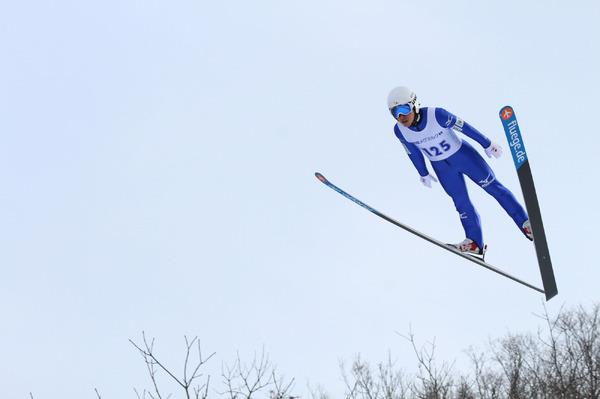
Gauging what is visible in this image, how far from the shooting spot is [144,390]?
15.4 feet

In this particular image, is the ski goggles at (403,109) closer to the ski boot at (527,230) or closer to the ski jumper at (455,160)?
the ski jumper at (455,160)


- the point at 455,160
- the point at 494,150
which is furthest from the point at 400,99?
the point at 494,150

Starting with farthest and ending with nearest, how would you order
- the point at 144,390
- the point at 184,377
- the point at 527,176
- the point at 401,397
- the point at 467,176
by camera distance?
1. the point at 401,397
2. the point at 467,176
3. the point at 527,176
4. the point at 184,377
5. the point at 144,390

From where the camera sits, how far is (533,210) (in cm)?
748

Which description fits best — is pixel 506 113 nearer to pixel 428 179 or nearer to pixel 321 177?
pixel 428 179

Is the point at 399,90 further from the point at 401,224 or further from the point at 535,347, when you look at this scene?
the point at 535,347

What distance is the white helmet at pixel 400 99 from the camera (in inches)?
304

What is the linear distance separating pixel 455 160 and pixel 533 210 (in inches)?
44.7

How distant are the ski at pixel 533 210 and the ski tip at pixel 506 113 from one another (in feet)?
0.68

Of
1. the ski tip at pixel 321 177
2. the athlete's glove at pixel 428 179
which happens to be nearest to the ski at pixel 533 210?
the athlete's glove at pixel 428 179

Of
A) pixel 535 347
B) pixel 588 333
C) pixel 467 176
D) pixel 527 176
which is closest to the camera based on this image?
pixel 527 176

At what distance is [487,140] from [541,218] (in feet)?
3.42

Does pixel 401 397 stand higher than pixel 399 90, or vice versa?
pixel 399 90

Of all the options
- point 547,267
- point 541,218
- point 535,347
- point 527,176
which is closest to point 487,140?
point 527,176
